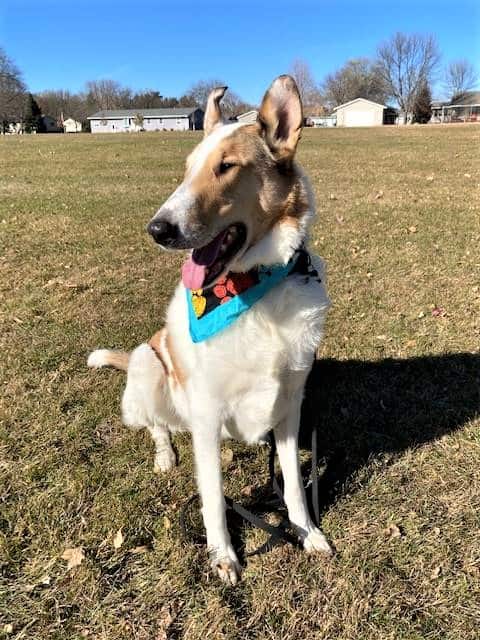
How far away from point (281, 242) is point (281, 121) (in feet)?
1.91

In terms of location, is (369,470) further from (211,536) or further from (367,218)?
(367,218)

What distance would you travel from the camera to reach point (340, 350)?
15.9 ft

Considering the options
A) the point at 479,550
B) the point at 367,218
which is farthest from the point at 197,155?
the point at 367,218

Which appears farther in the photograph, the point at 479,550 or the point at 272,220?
the point at 479,550

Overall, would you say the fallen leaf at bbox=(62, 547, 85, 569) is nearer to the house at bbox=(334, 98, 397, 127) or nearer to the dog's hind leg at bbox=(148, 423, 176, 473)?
the dog's hind leg at bbox=(148, 423, 176, 473)

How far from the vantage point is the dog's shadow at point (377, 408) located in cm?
346

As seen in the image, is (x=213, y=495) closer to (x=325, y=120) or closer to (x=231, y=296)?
(x=231, y=296)

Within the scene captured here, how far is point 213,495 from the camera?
2.66m

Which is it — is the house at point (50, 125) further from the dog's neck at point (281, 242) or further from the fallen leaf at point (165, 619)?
the fallen leaf at point (165, 619)

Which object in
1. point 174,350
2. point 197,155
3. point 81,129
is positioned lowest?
point 174,350

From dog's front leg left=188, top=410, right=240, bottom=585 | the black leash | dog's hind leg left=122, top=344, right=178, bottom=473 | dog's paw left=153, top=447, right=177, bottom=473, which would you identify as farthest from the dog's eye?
dog's paw left=153, top=447, right=177, bottom=473

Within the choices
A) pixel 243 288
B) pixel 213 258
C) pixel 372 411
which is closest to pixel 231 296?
pixel 243 288

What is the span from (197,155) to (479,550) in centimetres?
247

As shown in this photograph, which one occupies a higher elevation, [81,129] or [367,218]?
[81,129]
